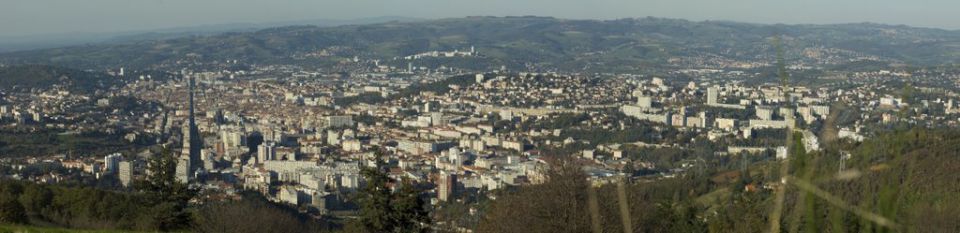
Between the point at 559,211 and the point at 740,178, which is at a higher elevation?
the point at 559,211

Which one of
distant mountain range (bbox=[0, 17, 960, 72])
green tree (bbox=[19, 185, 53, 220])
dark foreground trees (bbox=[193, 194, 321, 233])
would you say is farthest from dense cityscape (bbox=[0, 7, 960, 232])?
distant mountain range (bbox=[0, 17, 960, 72])

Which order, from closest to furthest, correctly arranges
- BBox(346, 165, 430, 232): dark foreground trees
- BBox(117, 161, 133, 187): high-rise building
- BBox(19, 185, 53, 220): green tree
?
BBox(346, 165, 430, 232): dark foreground trees, BBox(19, 185, 53, 220): green tree, BBox(117, 161, 133, 187): high-rise building

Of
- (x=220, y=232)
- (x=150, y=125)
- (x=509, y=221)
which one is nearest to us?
(x=509, y=221)

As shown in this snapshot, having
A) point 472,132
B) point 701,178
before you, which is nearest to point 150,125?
point 472,132

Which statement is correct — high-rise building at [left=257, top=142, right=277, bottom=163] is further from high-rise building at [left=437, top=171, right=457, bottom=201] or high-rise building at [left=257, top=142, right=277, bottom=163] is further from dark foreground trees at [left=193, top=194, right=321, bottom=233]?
dark foreground trees at [left=193, top=194, right=321, bottom=233]

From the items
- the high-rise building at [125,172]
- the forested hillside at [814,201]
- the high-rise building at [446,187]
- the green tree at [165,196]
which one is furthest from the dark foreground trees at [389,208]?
the high-rise building at [125,172]

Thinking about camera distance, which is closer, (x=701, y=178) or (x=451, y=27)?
(x=701, y=178)

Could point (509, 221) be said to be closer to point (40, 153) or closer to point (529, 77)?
point (40, 153)

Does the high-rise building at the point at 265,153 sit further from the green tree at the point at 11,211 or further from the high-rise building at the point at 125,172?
the green tree at the point at 11,211

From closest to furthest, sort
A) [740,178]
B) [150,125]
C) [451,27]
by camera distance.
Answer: [740,178]
[150,125]
[451,27]
